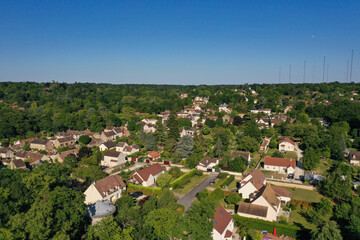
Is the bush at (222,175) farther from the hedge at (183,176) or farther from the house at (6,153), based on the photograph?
the house at (6,153)

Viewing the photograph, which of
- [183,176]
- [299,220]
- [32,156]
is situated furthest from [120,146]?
[299,220]

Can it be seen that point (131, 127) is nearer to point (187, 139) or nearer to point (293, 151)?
point (187, 139)

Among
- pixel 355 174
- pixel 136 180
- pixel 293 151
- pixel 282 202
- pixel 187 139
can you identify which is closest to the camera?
pixel 282 202

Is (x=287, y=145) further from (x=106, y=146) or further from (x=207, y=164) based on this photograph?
(x=106, y=146)

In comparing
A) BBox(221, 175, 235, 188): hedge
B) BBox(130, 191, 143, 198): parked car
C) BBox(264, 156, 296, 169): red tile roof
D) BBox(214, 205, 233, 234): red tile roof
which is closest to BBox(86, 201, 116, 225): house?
BBox(130, 191, 143, 198): parked car

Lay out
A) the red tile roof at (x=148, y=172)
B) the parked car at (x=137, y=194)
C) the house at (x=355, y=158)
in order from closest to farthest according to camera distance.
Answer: the parked car at (x=137, y=194) → the red tile roof at (x=148, y=172) → the house at (x=355, y=158)

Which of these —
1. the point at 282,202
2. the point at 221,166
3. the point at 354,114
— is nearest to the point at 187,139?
the point at 221,166

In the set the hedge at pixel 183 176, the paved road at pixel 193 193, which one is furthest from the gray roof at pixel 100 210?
the hedge at pixel 183 176

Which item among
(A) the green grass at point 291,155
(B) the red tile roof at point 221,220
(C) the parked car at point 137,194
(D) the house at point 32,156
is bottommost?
(C) the parked car at point 137,194

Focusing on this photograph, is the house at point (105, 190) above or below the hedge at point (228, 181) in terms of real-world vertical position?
above
